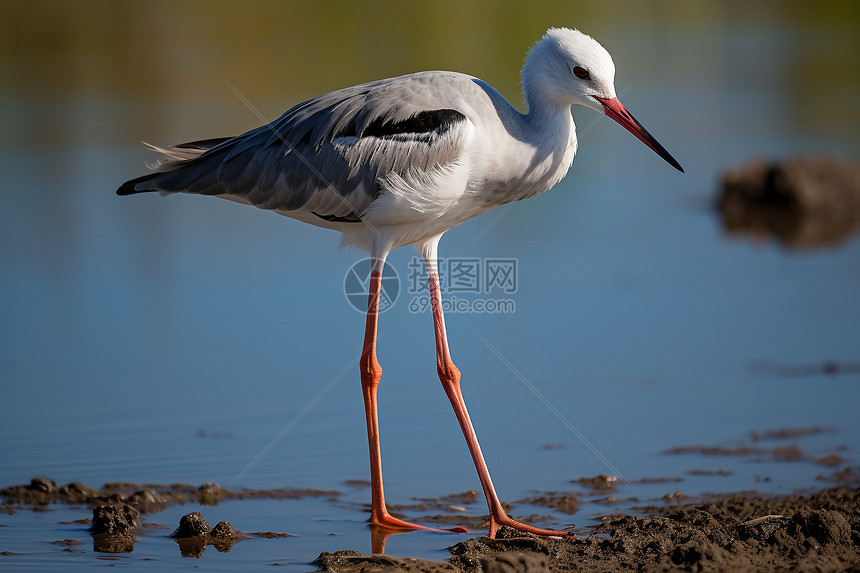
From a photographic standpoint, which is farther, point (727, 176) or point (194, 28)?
point (194, 28)

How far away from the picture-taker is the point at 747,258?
10.6 m

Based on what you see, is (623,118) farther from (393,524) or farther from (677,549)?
(393,524)

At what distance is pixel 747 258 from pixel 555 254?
6.10 ft

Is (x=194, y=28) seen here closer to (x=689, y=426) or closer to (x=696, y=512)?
(x=689, y=426)

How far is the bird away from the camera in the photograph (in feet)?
19.9

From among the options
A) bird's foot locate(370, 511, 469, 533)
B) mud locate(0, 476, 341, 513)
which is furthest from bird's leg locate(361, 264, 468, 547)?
mud locate(0, 476, 341, 513)

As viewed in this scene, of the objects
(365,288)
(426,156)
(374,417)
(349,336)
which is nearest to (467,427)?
(374,417)

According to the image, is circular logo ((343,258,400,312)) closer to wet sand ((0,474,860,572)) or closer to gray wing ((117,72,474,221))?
gray wing ((117,72,474,221))

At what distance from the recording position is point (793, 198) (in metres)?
12.2

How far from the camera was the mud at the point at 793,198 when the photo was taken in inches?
466

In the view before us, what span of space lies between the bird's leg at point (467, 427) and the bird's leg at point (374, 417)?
0.20 metres

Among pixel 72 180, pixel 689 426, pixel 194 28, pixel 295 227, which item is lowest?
pixel 689 426

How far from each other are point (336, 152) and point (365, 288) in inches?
120

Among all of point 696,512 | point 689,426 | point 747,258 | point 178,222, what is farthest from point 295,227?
point 696,512
